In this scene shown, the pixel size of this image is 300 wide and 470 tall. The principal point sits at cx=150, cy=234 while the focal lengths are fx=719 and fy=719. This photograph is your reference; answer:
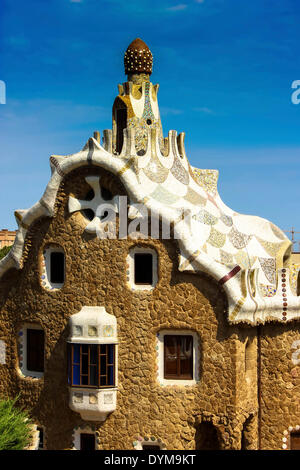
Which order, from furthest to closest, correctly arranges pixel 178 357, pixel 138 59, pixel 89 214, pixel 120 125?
pixel 138 59 < pixel 120 125 < pixel 89 214 < pixel 178 357

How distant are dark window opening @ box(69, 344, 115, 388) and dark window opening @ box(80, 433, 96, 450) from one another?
145 cm

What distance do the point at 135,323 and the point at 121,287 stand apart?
94 cm

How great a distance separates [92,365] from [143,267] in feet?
8.75

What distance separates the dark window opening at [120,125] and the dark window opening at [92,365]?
609cm

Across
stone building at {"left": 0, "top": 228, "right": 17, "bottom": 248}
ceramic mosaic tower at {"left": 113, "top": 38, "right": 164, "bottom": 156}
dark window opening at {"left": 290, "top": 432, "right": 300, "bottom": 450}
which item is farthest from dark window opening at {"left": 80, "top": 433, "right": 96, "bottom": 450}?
stone building at {"left": 0, "top": 228, "right": 17, "bottom": 248}

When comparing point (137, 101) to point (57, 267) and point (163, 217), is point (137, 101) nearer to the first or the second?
point (163, 217)

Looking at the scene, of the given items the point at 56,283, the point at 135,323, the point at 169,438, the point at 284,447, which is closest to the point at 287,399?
the point at 284,447

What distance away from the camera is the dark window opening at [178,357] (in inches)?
687

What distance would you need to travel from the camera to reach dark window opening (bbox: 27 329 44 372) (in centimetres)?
1873

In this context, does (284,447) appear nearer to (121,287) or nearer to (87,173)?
(121,287)

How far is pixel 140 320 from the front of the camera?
17453mm

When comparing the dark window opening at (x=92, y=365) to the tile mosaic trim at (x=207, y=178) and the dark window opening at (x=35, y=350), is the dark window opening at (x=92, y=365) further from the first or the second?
the tile mosaic trim at (x=207, y=178)

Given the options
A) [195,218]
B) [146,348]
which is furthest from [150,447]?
[195,218]

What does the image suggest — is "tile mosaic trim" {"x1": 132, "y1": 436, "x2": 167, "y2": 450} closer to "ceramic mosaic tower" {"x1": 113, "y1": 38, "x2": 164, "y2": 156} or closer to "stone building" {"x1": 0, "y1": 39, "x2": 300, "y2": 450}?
"stone building" {"x1": 0, "y1": 39, "x2": 300, "y2": 450}
